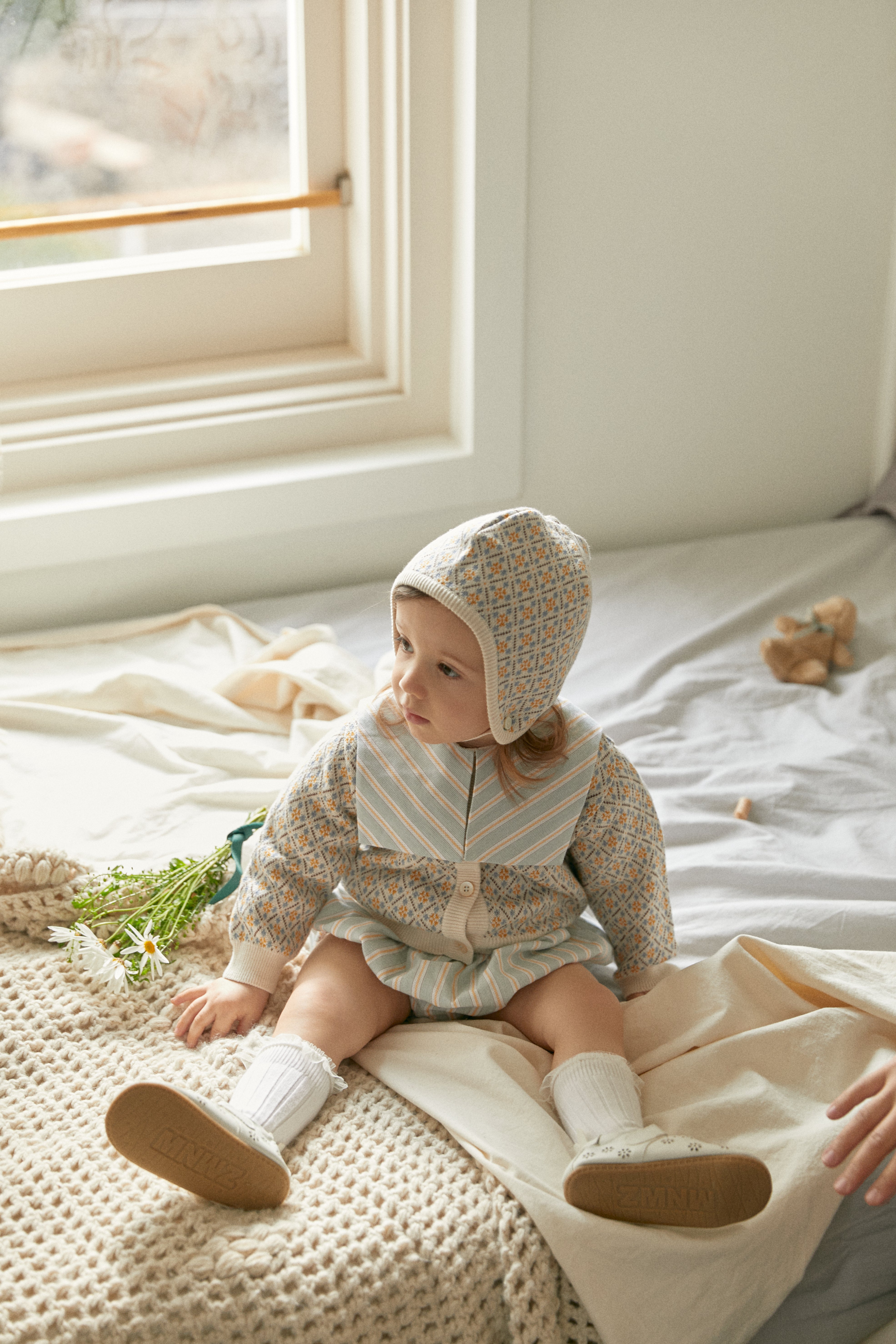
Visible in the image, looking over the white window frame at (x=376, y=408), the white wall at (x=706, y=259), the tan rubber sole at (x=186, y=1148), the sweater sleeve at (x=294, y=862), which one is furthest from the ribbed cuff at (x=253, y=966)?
the white wall at (x=706, y=259)

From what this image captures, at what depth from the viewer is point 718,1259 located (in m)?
0.95

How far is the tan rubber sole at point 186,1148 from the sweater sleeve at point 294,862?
0.23 metres

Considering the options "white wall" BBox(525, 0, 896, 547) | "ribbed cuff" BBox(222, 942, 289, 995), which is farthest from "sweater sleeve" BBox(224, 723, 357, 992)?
"white wall" BBox(525, 0, 896, 547)

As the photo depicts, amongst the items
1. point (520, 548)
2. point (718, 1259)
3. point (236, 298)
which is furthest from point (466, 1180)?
point (236, 298)

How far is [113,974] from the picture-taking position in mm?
1157

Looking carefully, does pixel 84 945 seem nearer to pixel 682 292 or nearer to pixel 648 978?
pixel 648 978

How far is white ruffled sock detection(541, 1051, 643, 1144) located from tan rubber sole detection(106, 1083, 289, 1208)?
23 cm

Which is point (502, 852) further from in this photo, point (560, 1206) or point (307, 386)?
point (307, 386)

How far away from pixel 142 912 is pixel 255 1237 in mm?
370

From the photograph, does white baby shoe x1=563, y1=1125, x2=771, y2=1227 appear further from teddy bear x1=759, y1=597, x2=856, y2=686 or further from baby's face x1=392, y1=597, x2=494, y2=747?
teddy bear x1=759, y1=597, x2=856, y2=686

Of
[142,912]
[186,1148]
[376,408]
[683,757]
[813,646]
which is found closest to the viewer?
[186,1148]

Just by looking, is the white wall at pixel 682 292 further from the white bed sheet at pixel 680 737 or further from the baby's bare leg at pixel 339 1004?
the baby's bare leg at pixel 339 1004

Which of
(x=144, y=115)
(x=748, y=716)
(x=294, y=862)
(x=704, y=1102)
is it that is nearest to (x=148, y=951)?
(x=294, y=862)

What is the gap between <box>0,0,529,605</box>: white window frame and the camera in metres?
1.69
